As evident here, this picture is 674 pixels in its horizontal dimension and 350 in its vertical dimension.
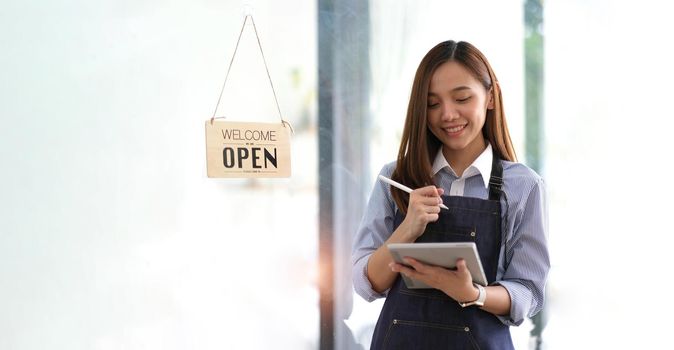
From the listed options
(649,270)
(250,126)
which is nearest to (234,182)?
(250,126)

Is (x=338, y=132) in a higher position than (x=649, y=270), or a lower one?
higher

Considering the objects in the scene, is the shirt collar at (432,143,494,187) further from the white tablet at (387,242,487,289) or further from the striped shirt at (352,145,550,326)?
the white tablet at (387,242,487,289)

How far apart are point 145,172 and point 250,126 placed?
28 centimetres

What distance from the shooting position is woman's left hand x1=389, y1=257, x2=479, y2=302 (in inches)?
44.6

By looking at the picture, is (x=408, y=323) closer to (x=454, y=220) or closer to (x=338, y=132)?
(x=454, y=220)

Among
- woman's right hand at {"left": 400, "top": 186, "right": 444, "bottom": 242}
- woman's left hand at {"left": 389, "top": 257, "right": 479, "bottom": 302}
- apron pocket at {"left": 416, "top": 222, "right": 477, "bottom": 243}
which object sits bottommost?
woman's left hand at {"left": 389, "top": 257, "right": 479, "bottom": 302}

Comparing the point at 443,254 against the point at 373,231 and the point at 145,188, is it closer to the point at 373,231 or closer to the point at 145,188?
the point at 373,231

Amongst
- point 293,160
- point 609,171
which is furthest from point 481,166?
point 609,171

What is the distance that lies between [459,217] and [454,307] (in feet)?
0.53

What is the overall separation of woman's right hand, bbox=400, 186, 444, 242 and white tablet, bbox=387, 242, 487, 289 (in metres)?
0.07

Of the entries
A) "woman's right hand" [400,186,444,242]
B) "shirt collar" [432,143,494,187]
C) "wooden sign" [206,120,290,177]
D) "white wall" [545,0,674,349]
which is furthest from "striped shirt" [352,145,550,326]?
"white wall" [545,0,674,349]

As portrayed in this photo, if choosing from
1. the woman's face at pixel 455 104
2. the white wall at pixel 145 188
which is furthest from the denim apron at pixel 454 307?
the white wall at pixel 145 188

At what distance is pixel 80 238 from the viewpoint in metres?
1.45

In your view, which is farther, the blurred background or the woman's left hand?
the blurred background
